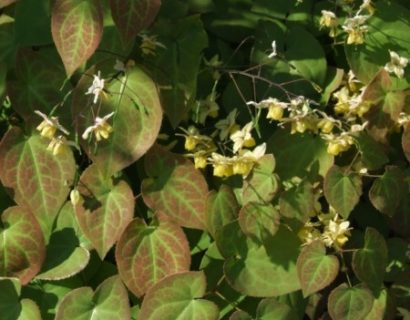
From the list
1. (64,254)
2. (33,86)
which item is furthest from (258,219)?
(33,86)

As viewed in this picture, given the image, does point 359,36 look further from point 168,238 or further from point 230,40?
point 168,238

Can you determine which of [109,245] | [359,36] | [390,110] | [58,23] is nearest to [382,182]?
[390,110]

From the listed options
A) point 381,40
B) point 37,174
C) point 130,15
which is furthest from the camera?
point 381,40

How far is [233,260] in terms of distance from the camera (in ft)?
5.27

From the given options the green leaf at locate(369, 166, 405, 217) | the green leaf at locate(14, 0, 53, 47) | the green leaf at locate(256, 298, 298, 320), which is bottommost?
the green leaf at locate(256, 298, 298, 320)

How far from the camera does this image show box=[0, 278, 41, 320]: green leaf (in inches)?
61.2

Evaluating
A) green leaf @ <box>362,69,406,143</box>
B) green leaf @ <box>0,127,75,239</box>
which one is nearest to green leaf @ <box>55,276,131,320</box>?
green leaf @ <box>0,127,75,239</box>

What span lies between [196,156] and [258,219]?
17 centimetres

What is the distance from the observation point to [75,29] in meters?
1.40

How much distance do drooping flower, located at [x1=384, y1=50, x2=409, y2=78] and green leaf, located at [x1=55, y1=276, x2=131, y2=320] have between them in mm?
705

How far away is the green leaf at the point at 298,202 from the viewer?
1570mm

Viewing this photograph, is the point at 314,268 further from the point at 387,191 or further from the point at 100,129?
the point at 100,129

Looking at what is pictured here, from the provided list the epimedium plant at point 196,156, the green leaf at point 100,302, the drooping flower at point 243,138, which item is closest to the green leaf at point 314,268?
the epimedium plant at point 196,156

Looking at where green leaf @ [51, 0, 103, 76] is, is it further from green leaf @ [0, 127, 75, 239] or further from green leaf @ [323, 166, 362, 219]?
green leaf @ [323, 166, 362, 219]
